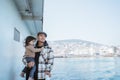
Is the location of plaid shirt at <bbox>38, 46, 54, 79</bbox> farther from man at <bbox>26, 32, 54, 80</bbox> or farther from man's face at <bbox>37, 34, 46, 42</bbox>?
man's face at <bbox>37, 34, 46, 42</bbox>

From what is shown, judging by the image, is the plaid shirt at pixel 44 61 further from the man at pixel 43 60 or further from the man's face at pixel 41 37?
the man's face at pixel 41 37

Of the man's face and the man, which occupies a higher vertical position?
the man's face

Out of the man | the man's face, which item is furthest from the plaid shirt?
the man's face

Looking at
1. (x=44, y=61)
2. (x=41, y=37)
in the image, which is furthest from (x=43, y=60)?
(x=41, y=37)

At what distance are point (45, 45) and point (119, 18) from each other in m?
35.2

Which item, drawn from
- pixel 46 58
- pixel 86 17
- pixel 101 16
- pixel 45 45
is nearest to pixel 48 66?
pixel 46 58

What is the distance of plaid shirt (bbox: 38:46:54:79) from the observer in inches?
98.8

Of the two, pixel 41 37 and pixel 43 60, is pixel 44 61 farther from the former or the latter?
pixel 41 37

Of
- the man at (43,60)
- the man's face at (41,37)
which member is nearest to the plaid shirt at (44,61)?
the man at (43,60)

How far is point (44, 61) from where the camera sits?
2510 mm

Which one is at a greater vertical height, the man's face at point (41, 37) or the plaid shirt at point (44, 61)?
the man's face at point (41, 37)

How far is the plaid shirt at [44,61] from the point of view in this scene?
2.51m

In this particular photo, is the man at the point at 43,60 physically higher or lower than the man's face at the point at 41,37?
lower

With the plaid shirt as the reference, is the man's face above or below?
above
